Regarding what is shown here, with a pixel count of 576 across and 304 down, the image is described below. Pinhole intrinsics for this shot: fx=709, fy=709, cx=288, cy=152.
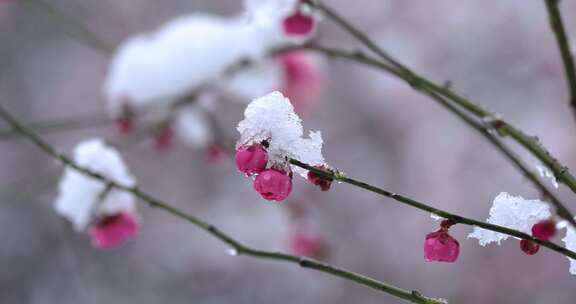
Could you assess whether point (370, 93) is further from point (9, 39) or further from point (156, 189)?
point (9, 39)

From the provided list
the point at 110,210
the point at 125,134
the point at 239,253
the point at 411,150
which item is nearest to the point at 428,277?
the point at 411,150

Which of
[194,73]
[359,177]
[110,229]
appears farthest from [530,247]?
[359,177]

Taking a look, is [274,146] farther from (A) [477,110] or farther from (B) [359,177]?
(B) [359,177]

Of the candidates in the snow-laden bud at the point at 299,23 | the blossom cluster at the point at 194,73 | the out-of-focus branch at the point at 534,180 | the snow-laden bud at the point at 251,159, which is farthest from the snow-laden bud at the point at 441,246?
the blossom cluster at the point at 194,73

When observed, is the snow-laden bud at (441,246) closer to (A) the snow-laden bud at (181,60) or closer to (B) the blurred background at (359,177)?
(A) the snow-laden bud at (181,60)

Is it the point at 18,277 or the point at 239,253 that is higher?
the point at 18,277

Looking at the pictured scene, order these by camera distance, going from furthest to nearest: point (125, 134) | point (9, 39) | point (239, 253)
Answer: point (9, 39) < point (125, 134) < point (239, 253)
